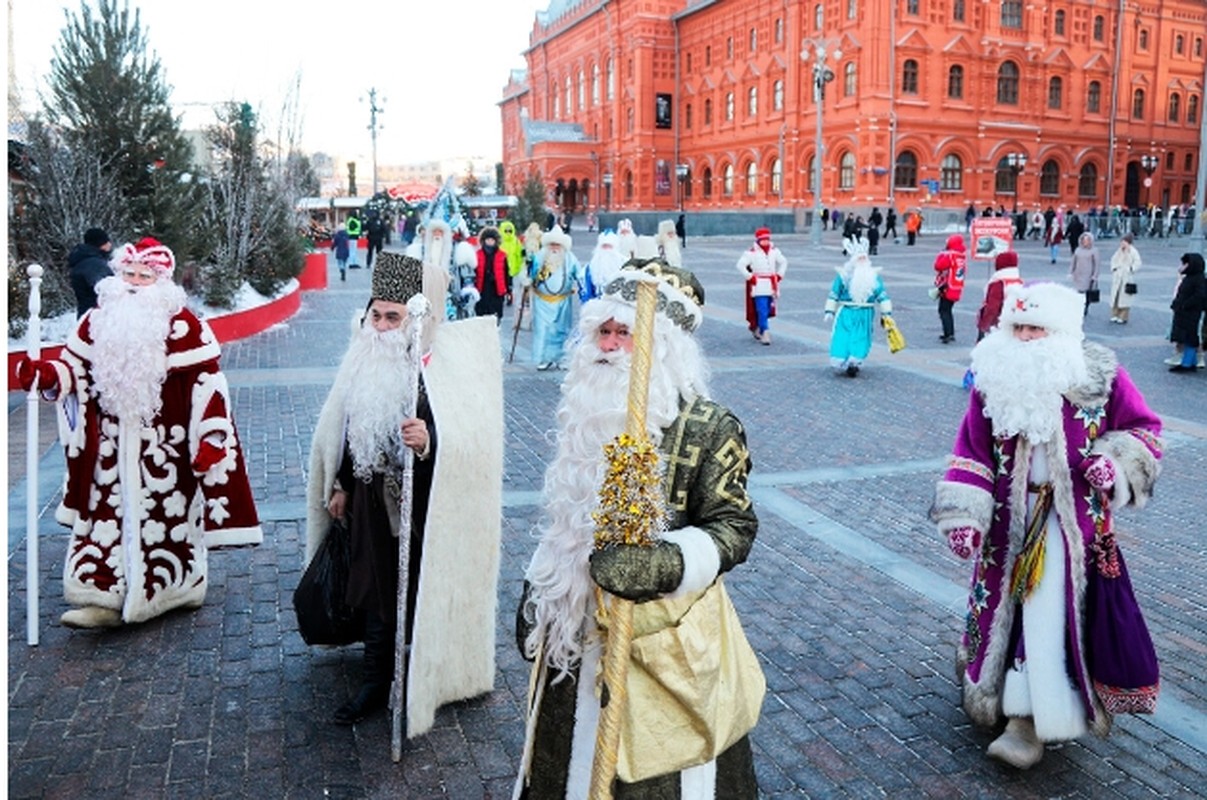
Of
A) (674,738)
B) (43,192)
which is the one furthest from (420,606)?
(43,192)

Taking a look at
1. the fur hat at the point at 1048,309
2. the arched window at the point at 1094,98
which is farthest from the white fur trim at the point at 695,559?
the arched window at the point at 1094,98

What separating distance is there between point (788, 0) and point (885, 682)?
5642cm

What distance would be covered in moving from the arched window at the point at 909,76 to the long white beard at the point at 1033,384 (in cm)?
5011

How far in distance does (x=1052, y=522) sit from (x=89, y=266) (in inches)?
402

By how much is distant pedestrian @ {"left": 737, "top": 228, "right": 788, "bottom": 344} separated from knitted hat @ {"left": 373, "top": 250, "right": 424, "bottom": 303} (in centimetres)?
1204

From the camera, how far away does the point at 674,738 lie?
2.66 meters

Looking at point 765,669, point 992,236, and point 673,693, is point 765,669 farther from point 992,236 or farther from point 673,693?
point 992,236

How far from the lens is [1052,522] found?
13.1ft

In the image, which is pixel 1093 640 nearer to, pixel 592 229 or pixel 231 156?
pixel 231 156

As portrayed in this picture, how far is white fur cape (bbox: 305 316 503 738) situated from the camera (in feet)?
13.3

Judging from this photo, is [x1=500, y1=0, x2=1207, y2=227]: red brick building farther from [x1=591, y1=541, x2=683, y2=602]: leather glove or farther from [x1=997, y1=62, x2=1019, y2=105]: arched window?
[x1=591, y1=541, x2=683, y2=602]: leather glove

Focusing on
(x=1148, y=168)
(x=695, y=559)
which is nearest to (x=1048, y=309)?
(x=695, y=559)

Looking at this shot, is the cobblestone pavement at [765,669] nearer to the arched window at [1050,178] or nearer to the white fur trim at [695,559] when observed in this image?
the white fur trim at [695,559]

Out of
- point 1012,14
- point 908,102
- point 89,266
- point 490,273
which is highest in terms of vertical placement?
point 1012,14
